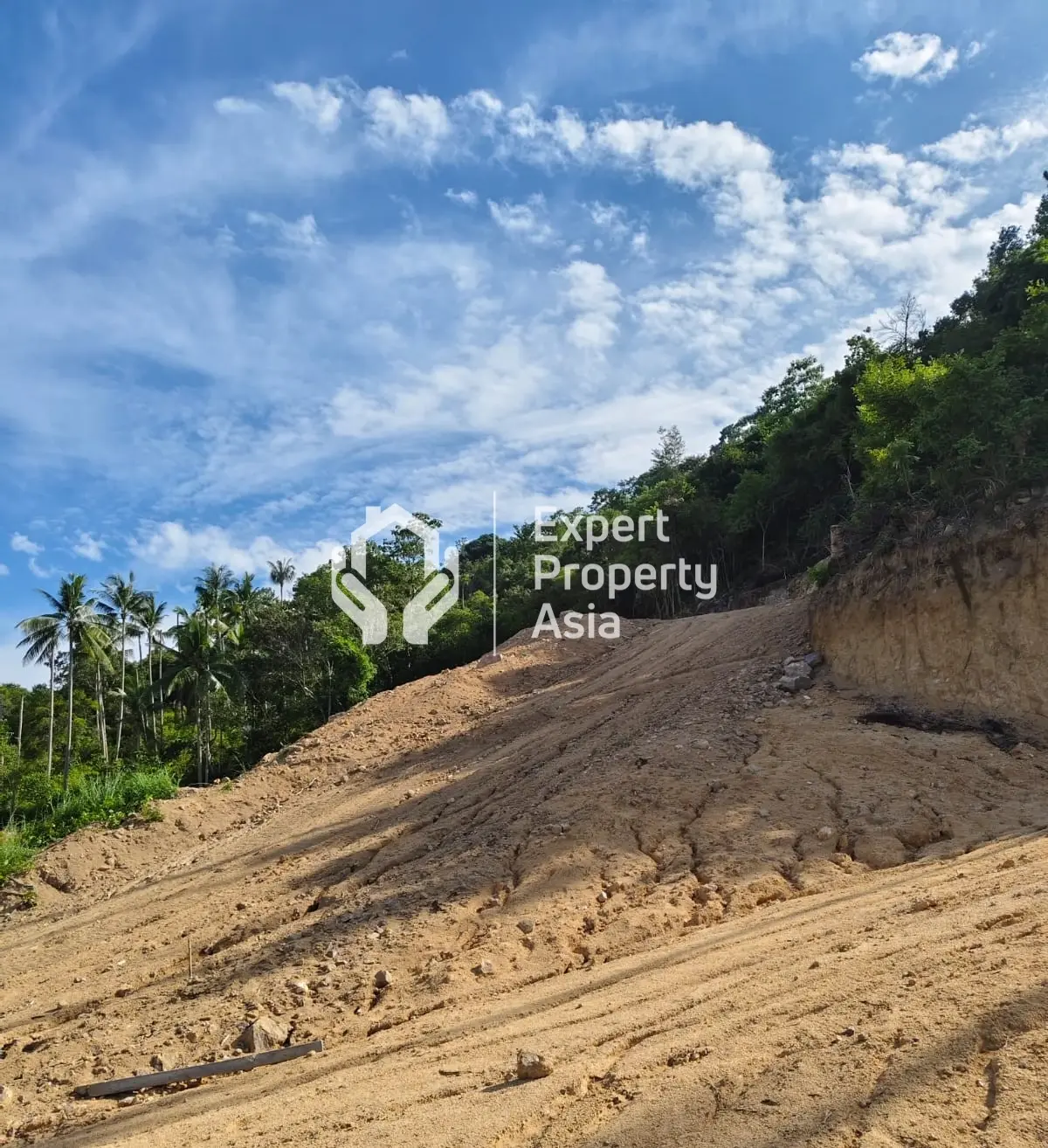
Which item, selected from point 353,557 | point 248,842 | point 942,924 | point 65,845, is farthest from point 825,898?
point 353,557

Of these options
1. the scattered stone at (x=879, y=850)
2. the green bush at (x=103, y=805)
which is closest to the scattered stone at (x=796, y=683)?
the scattered stone at (x=879, y=850)

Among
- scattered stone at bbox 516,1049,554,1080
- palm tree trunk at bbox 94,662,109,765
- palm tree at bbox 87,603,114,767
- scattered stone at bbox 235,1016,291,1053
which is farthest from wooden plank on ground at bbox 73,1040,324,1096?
palm tree trunk at bbox 94,662,109,765

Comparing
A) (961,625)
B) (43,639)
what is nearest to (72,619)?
(43,639)

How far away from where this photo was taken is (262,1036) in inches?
199

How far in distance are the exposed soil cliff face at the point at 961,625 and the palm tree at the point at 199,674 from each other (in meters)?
19.2

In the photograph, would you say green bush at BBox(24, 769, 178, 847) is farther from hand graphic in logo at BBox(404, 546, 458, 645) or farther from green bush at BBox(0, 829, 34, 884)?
→ hand graphic in logo at BBox(404, 546, 458, 645)

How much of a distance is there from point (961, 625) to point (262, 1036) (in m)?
8.45

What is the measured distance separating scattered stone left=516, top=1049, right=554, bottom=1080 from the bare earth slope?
45mm

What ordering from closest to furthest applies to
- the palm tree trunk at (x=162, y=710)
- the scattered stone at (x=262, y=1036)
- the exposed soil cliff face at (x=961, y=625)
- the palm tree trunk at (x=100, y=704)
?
the scattered stone at (x=262, y=1036), the exposed soil cliff face at (x=961, y=625), the palm tree trunk at (x=162, y=710), the palm tree trunk at (x=100, y=704)

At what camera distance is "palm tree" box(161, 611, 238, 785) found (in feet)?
78.6

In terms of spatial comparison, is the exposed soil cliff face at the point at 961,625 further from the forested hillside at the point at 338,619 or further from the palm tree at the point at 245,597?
the palm tree at the point at 245,597

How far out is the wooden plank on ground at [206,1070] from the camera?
4.86 metres

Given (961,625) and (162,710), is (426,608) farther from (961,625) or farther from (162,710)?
(961,625)

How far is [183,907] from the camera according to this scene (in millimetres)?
8797
